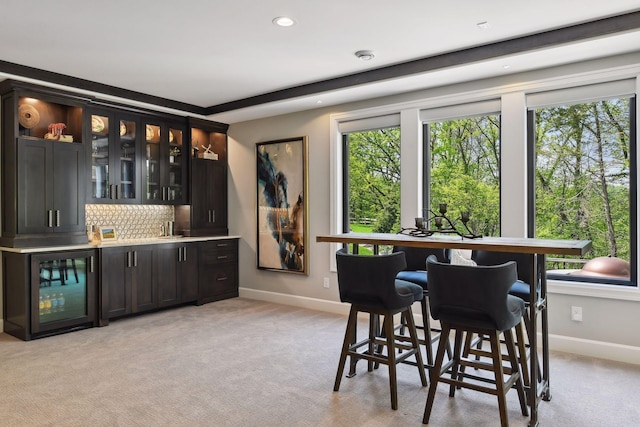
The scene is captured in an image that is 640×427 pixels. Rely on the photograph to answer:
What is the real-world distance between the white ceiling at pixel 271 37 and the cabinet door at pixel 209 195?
1560 mm

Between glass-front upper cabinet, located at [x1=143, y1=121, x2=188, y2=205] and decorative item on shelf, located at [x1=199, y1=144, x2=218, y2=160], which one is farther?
decorative item on shelf, located at [x1=199, y1=144, x2=218, y2=160]

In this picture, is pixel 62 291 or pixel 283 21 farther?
pixel 62 291

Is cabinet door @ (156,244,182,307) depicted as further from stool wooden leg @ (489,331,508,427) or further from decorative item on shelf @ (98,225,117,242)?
stool wooden leg @ (489,331,508,427)

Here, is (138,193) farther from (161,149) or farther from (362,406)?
(362,406)

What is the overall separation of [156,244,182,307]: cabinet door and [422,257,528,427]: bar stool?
3697 mm

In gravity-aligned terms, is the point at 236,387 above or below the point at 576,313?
below

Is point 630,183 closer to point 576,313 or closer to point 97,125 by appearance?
point 576,313

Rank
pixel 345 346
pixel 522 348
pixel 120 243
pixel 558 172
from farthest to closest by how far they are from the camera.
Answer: pixel 120 243, pixel 558 172, pixel 345 346, pixel 522 348

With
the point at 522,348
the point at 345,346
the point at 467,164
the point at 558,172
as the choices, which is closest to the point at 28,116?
the point at 345,346

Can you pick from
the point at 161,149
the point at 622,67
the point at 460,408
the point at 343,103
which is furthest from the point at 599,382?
the point at 161,149

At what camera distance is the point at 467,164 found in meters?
4.52

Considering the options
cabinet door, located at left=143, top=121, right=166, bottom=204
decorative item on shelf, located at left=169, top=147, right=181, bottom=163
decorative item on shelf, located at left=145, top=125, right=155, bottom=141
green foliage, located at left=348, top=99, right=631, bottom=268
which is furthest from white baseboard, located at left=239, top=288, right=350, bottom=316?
decorative item on shelf, located at left=145, top=125, right=155, bottom=141

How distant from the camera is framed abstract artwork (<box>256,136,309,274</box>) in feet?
18.2

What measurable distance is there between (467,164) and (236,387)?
307cm
